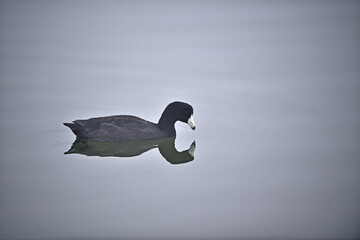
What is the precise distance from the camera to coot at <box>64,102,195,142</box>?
1011 centimetres

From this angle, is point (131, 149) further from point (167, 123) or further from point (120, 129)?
point (167, 123)

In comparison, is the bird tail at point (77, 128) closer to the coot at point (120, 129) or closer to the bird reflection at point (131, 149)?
the coot at point (120, 129)

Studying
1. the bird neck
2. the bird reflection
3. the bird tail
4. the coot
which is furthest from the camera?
the bird neck

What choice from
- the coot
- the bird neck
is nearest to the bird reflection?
the coot

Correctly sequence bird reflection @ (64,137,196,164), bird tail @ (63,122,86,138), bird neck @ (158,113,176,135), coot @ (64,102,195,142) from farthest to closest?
bird neck @ (158,113,176,135), coot @ (64,102,195,142), bird tail @ (63,122,86,138), bird reflection @ (64,137,196,164)

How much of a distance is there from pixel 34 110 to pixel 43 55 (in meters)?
4.24

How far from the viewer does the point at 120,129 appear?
403 inches

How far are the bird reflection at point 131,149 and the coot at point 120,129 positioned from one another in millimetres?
105

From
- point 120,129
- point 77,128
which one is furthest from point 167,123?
point 77,128

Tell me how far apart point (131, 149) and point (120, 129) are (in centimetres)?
51

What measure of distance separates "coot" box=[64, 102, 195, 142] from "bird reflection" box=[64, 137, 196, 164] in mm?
105

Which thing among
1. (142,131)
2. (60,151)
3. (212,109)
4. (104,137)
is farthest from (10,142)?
(212,109)

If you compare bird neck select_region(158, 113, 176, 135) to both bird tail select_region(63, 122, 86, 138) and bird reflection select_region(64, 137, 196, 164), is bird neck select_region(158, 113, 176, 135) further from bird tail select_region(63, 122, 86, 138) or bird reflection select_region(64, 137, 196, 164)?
bird tail select_region(63, 122, 86, 138)

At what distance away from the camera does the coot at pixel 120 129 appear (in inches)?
398
